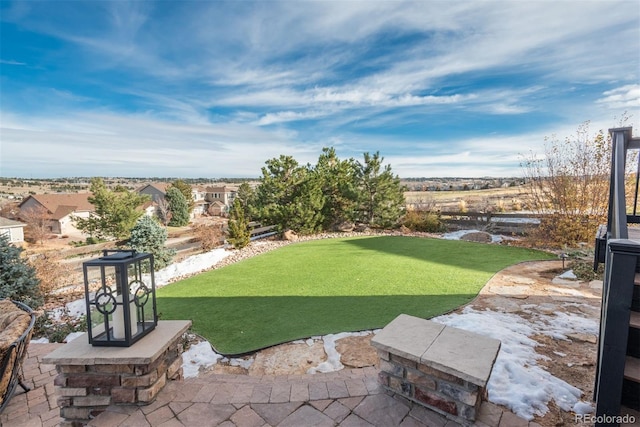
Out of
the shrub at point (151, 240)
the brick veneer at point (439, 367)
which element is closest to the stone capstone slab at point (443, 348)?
the brick veneer at point (439, 367)

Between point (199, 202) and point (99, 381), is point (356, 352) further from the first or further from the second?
point (199, 202)

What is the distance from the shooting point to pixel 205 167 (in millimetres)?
20500

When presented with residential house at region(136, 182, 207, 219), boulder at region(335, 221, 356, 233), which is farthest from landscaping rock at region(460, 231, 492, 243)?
residential house at region(136, 182, 207, 219)

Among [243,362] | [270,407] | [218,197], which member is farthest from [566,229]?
[218,197]

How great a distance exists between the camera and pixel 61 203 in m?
27.1

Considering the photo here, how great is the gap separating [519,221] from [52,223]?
3516 centimetres

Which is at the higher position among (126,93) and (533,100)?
(126,93)

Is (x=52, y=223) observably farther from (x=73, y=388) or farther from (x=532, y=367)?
(x=532, y=367)

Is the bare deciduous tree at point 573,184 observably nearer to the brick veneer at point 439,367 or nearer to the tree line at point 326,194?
the tree line at point 326,194

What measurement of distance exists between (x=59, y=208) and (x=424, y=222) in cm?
3318

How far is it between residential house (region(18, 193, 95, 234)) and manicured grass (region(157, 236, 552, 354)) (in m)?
26.7

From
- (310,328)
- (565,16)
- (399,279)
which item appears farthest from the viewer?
(399,279)

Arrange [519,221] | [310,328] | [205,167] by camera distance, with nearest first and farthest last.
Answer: [310,328] → [519,221] → [205,167]

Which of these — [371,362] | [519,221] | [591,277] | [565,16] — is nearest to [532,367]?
[371,362]
